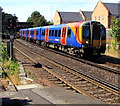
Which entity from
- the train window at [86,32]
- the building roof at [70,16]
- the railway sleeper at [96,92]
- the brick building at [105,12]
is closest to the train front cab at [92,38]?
the train window at [86,32]

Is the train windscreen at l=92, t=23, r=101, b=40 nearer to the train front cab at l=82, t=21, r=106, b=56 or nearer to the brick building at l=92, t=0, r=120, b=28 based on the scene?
the train front cab at l=82, t=21, r=106, b=56

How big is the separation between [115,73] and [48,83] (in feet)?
13.4

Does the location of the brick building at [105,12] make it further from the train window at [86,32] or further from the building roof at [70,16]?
the train window at [86,32]

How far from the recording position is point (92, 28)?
16.9m

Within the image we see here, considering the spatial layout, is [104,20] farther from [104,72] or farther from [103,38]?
[104,72]

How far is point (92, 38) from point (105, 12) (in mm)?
39038

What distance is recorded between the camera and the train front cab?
1691 centimetres

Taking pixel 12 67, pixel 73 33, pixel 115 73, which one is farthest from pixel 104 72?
pixel 73 33

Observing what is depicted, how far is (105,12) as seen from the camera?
178ft

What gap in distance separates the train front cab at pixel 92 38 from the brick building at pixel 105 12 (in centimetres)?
3692

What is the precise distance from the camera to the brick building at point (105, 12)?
175ft

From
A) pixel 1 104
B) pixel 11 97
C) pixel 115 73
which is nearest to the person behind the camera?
pixel 1 104

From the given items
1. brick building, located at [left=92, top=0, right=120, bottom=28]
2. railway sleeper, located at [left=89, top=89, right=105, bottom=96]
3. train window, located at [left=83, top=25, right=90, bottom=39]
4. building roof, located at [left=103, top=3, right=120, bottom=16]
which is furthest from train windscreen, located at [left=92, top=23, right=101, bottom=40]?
building roof, located at [left=103, top=3, right=120, bottom=16]

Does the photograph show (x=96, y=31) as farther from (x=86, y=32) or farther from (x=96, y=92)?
(x=96, y=92)
